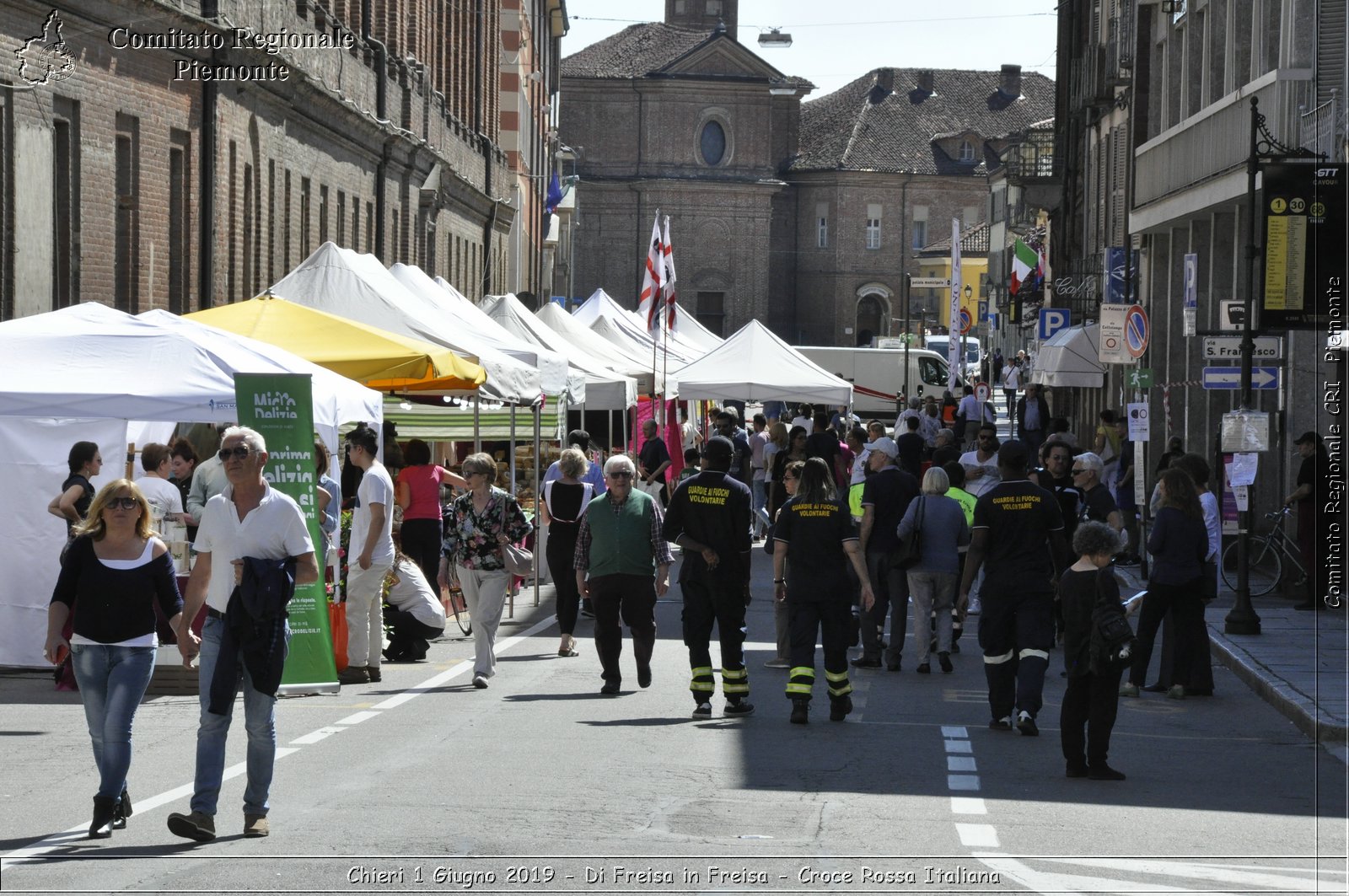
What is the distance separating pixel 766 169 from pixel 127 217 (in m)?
85.8

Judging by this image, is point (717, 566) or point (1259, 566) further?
point (1259, 566)

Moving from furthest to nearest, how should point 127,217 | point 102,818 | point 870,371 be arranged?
point 870,371 < point 127,217 < point 102,818

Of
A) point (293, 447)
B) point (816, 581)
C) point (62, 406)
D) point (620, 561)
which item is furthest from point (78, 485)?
point (816, 581)

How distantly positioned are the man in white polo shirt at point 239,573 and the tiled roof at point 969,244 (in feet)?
339

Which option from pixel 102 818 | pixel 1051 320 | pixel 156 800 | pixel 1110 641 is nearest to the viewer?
pixel 102 818

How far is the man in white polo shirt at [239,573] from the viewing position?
8727 mm

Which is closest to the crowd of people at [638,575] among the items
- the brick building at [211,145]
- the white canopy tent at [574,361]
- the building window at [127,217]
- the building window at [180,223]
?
the brick building at [211,145]

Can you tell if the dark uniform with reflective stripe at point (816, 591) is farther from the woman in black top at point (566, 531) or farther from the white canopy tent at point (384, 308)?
the white canopy tent at point (384, 308)

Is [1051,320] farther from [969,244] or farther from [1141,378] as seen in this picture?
[969,244]

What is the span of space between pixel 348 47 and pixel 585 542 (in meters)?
20.0

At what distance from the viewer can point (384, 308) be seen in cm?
2075

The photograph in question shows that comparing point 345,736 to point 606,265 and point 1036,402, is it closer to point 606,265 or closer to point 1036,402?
point 1036,402

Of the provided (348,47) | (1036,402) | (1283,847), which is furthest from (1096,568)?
(1036,402)

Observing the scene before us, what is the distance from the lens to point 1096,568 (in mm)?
11164
